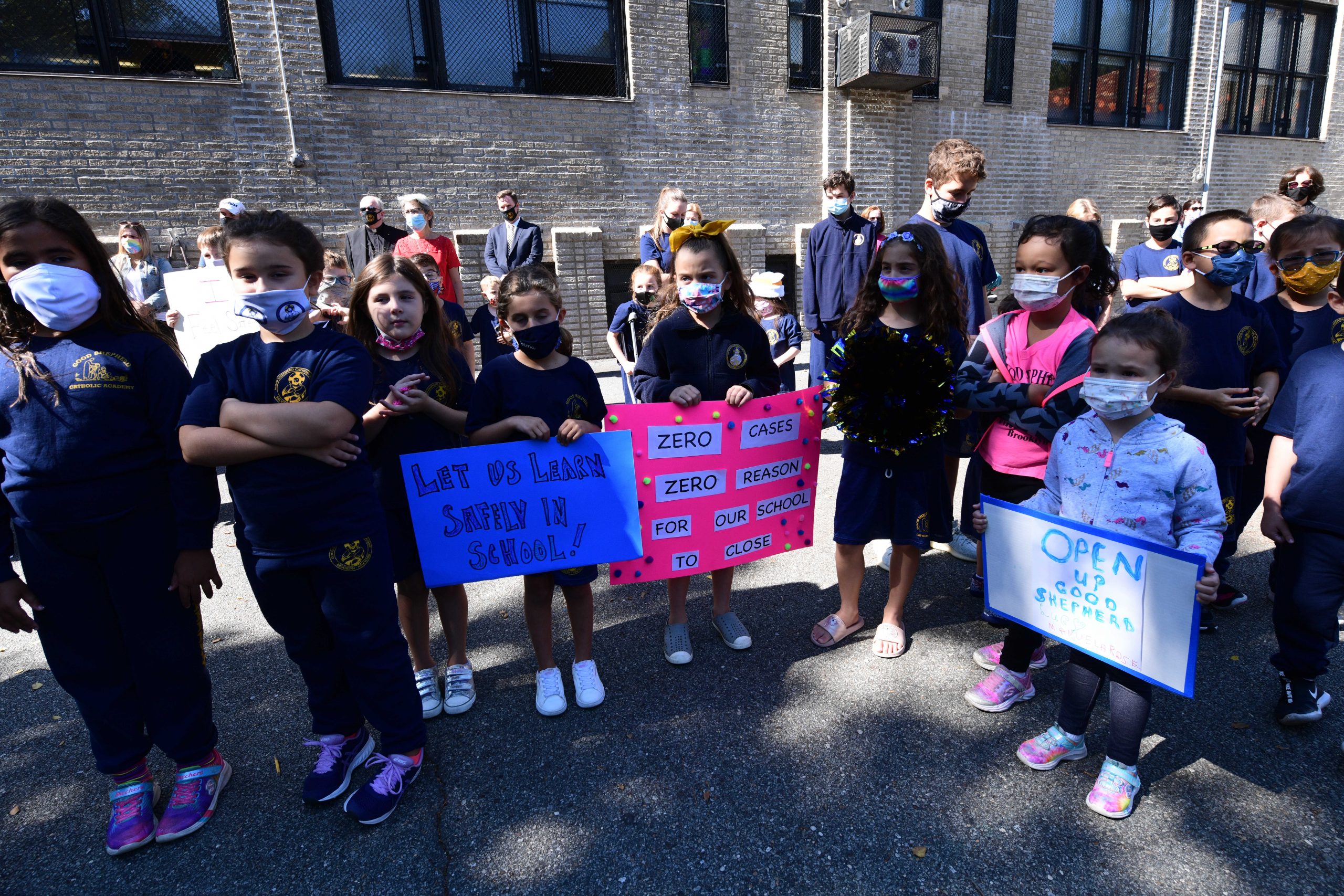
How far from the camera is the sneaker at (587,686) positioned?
3.08 metres

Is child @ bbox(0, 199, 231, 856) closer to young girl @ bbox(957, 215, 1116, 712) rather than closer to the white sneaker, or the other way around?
the white sneaker

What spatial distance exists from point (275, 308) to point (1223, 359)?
12.2 feet

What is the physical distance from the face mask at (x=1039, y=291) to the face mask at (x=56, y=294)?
127 inches

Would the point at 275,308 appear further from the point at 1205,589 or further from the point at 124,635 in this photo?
the point at 1205,589

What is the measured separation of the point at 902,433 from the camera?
310cm

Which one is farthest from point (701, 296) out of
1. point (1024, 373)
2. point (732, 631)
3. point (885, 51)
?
point (885, 51)

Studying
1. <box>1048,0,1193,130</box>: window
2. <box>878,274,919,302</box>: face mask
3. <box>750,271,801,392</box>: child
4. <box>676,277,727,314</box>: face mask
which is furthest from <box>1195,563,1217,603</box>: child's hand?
<box>1048,0,1193,130</box>: window

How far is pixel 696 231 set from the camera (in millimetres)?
3277

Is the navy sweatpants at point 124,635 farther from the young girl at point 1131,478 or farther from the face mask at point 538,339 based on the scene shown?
the young girl at point 1131,478

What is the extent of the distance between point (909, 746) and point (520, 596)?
228cm

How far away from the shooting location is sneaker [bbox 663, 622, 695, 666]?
11.0 ft

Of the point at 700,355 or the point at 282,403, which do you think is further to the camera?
the point at 700,355

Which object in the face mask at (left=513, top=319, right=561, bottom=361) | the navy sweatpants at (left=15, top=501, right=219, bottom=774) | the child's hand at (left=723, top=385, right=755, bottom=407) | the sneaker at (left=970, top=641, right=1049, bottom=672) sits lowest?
the sneaker at (left=970, top=641, right=1049, bottom=672)

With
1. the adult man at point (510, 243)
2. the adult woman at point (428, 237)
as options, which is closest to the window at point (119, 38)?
the adult man at point (510, 243)
